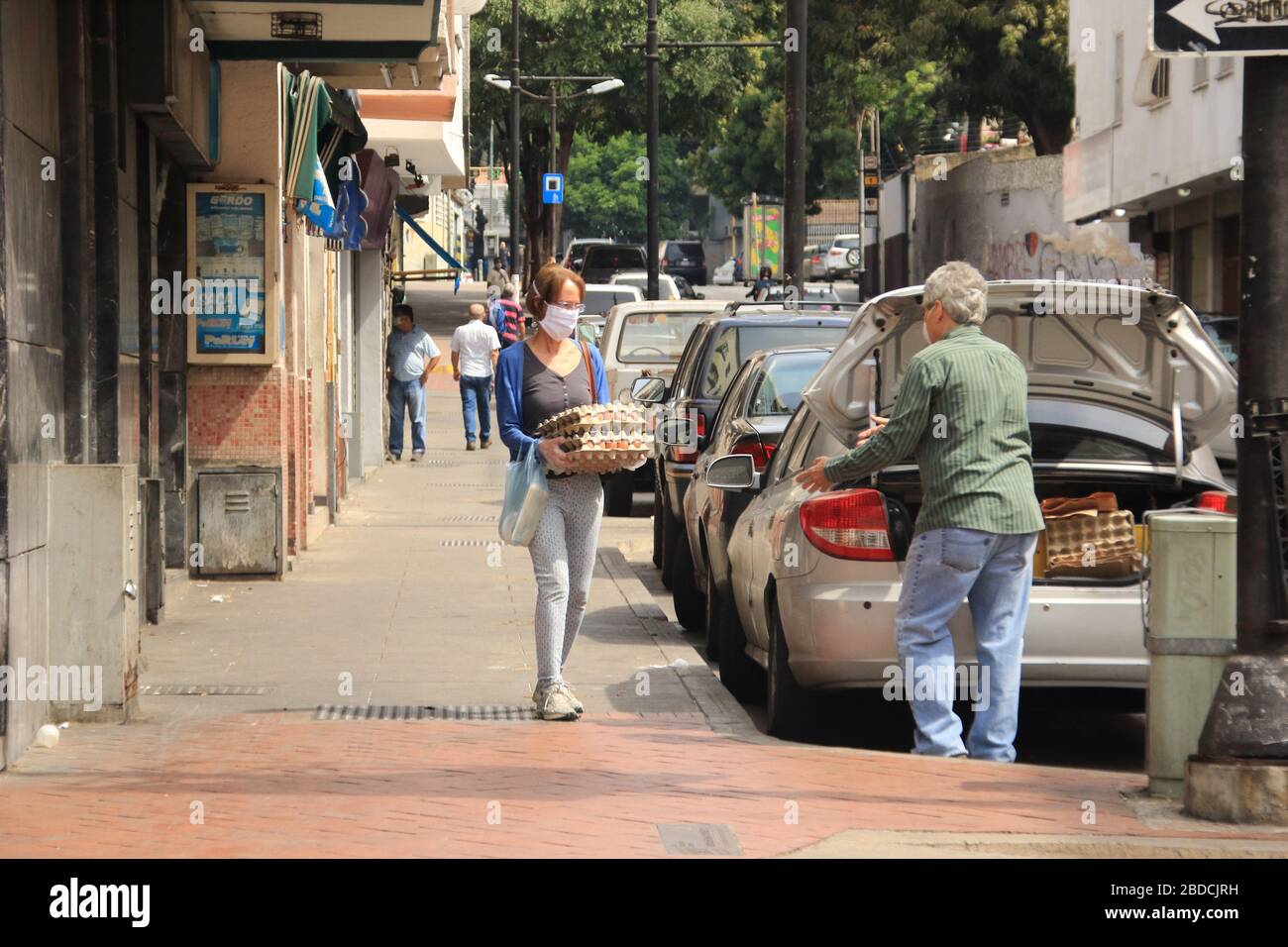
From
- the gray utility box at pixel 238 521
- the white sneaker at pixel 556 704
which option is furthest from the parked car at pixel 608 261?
the white sneaker at pixel 556 704

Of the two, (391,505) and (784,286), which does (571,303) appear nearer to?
(391,505)

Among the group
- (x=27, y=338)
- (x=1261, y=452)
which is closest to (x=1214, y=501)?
(x=1261, y=452)

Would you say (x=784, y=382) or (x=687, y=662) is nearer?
(x=687, y=662)

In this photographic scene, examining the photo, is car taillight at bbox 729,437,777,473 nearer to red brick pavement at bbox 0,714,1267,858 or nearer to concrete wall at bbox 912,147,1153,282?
red brick pavement at bbox 0,714,1267,858

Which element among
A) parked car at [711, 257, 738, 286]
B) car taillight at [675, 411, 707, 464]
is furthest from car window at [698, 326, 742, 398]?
parked car at [711, 257, 738, 286]

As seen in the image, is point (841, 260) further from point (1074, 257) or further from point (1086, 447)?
point (1086, 447)

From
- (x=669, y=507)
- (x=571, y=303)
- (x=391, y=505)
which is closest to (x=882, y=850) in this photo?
(x=571, y=303)

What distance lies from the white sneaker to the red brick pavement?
0.12 metres

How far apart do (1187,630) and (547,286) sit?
3217 millimetres

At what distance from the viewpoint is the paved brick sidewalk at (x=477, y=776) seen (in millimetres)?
5957

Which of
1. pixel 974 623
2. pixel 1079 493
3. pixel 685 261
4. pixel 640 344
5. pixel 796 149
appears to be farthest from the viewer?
pixel 685 261

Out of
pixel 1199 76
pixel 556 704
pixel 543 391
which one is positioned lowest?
pixel 556 704

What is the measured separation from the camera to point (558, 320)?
337 inches
